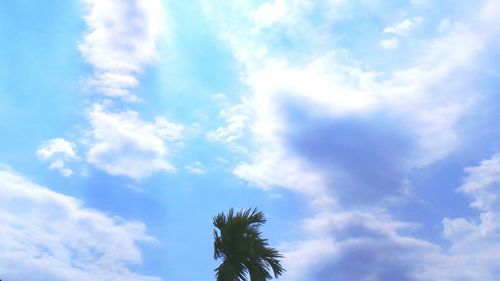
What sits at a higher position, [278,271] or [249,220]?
[249,220]

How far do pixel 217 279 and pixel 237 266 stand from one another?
83cm

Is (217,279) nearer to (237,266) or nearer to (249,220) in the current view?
(237,266)

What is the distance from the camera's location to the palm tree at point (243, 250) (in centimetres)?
1942

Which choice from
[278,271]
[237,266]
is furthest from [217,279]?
[278,271]

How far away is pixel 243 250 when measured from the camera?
19.5m

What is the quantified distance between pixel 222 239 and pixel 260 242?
137 cm

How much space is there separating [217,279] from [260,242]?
1986 mm

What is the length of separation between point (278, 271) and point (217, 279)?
2224 millimetres

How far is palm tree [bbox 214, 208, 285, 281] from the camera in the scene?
1942cm

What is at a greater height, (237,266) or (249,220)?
(249,220)

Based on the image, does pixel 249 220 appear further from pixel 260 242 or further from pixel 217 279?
pixel 217 279

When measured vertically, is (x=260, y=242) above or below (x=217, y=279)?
above

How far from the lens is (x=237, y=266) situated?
64.0ft

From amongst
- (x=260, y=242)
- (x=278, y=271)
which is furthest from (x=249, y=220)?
(x=278, y=271)
